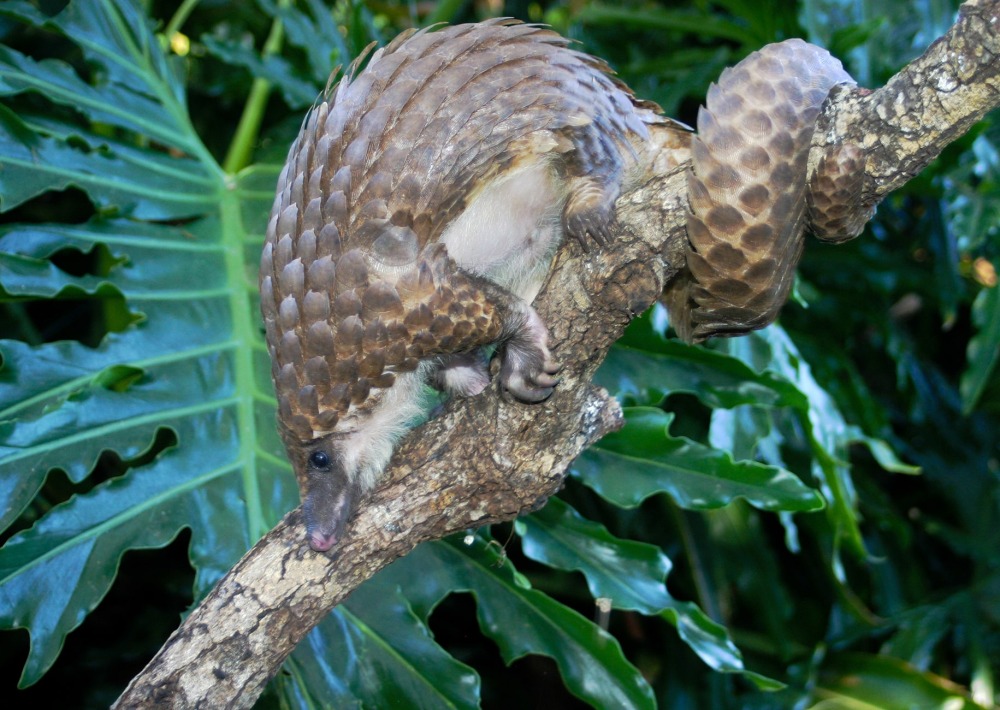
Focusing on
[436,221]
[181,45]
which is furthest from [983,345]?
[181,45]

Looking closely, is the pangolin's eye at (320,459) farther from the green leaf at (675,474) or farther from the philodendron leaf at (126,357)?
the green leaf at (675,474)

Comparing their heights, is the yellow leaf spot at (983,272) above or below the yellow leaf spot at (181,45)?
below

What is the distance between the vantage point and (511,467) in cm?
127

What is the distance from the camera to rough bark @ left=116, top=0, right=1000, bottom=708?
1.03 meters

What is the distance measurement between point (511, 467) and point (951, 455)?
258 cm

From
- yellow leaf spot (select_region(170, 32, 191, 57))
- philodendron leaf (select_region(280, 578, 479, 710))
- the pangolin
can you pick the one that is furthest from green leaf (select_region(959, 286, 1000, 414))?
yellow leaf spot (select_region(170, 32, 191, 57))

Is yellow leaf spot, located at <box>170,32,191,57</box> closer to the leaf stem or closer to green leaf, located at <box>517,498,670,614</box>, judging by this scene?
the leaf stem

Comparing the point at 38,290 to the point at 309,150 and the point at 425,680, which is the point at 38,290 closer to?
the point at 309,150

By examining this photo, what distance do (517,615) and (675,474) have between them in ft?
1.35

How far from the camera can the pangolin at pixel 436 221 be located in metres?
1.20

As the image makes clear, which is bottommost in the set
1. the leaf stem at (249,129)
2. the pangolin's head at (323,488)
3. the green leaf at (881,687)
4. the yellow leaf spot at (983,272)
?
the green leaf at (881,687)

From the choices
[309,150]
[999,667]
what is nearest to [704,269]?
[309,150]

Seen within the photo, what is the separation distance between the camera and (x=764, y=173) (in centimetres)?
110

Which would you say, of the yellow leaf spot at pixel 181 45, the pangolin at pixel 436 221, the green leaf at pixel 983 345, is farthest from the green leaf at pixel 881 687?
the yellow leaf spot at pixel 181 45
